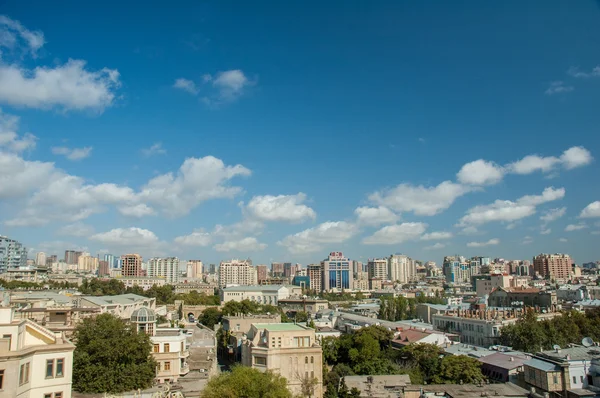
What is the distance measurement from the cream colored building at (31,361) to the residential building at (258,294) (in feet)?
250

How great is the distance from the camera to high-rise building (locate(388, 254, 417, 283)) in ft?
537

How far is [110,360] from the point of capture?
2073 centimetres

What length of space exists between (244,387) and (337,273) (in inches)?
4464

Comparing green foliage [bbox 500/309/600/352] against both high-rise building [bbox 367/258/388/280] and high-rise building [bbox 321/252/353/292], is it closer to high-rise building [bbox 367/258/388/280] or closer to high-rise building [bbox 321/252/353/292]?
high-rise building [bbox 321/252/353/292]

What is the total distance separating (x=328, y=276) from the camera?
131 metres

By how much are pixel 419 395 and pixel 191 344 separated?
16.3 m

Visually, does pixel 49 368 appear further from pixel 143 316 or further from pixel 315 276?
pixel 315 276

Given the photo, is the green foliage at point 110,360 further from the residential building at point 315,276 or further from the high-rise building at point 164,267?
the high-rise building at point 164,267

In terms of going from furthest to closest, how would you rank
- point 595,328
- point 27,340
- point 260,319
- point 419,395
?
point 260,319 → point 595,328 → point 419,395 → point 27,340

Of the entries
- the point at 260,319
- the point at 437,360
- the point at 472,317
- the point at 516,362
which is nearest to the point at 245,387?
the point at 437,360

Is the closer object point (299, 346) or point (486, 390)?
point (486, 390)

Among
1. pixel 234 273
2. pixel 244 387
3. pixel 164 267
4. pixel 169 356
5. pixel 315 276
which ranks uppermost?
pixel 164 267

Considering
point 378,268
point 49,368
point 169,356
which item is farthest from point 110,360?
point 378,268

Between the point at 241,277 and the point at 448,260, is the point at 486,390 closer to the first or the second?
the point at 241,277
